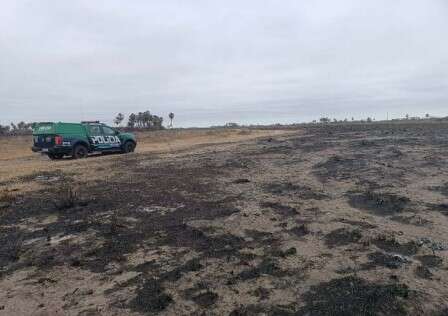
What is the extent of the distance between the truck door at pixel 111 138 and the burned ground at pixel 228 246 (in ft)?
36.4

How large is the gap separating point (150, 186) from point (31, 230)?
4369 millimetres

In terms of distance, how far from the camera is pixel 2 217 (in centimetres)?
977

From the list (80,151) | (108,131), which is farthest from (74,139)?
(108,131)

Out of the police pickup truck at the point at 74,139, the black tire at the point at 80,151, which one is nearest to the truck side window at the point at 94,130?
the police pickup truck at the point at 74,139

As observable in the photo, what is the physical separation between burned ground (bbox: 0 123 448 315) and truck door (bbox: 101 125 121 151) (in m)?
11.1

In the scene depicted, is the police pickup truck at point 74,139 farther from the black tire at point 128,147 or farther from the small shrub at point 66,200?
the small shrub at point 66,200

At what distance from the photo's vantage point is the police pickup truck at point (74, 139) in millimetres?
22484

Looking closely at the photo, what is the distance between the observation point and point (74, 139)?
23.1 meters

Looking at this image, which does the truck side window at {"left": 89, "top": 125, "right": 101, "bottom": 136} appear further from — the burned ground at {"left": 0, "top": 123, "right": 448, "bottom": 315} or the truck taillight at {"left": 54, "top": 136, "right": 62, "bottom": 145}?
the burned ground at {"left": 0, "top": 123, "right": 448, "bottom": 315}

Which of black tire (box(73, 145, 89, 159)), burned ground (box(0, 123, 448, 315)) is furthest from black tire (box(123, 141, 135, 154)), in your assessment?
burned ground (box(0, 123, 448, 315))

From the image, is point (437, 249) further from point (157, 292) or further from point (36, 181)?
point (36, 181)

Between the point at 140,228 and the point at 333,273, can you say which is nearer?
the point at 333,273

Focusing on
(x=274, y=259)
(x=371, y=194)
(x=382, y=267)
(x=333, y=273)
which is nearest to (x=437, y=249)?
(x=382, y=267)

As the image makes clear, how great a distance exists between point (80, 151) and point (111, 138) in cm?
205
